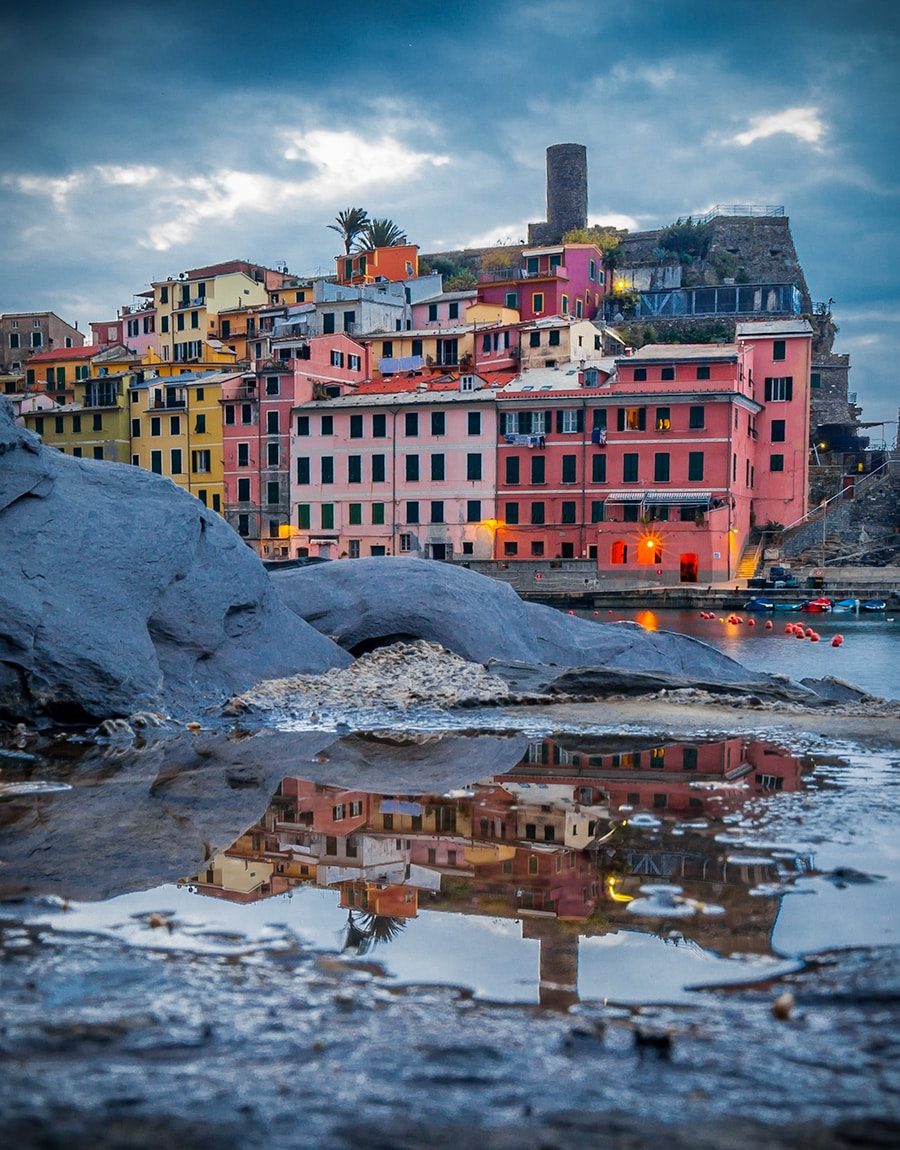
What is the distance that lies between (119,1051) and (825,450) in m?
69.3

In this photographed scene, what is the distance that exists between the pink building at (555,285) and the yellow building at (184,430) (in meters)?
16.7

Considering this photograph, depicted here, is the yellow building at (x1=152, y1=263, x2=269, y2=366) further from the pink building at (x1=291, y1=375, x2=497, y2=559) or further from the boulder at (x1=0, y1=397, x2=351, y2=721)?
the boulder at (x1=0, y1=397, x2=351, y2=721)

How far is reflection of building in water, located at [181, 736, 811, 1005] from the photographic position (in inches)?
179

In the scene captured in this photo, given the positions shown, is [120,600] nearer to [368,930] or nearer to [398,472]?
[368,930]

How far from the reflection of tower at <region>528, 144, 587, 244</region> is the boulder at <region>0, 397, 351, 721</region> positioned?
281 feet

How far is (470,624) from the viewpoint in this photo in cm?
1243

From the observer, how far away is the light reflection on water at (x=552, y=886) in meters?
4.11

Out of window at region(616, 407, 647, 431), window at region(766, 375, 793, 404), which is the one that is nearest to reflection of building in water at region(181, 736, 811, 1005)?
window at region(616, 407, 647, 431)

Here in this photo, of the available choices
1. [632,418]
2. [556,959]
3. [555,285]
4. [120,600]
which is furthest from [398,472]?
[556,959]

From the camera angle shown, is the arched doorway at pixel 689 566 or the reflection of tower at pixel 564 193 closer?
the arched doorway at pixel 689 566

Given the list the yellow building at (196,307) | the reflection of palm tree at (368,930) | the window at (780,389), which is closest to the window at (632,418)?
the window at (780,389)

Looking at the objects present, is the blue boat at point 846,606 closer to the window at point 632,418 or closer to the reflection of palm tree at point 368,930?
the window at point 632,418

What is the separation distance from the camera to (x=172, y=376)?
68.9 m

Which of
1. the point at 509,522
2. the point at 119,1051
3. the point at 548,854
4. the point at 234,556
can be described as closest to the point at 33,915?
the point at 119,1051
